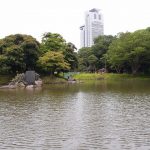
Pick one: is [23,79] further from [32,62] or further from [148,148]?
[148,148]

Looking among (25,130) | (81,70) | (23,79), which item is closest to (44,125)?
(25,130)

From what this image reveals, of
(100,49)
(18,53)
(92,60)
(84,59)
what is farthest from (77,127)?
(84,59)

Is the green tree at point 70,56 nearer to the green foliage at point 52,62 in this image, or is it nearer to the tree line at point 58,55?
the tree line at point 58,55

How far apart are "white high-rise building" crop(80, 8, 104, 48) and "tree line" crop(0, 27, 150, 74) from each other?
253 ft

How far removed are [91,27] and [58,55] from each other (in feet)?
376

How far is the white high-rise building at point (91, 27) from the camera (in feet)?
570

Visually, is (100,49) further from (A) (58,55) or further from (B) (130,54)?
(A) (58,55)

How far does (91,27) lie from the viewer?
177m

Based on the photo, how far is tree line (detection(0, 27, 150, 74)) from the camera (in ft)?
197

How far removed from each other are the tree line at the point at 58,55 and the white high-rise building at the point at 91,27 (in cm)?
7718

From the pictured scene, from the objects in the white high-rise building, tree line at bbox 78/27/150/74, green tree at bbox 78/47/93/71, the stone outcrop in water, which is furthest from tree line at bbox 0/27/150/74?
the white high-rise building

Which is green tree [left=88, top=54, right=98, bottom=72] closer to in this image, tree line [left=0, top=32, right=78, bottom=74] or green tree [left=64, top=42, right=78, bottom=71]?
green tree [left=64, top=42, right=78, bottom=71]

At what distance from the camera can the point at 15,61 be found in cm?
5934

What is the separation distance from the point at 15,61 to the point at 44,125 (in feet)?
134
